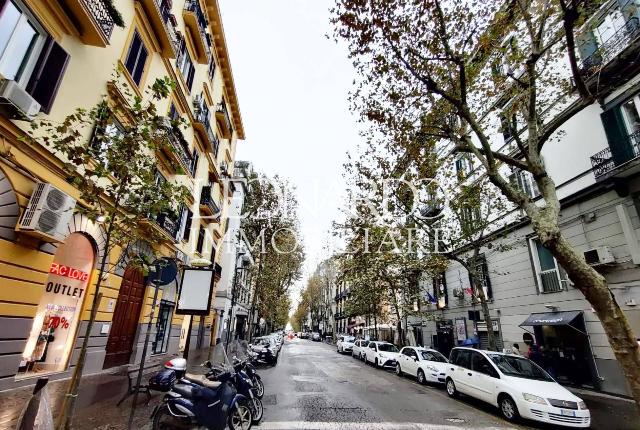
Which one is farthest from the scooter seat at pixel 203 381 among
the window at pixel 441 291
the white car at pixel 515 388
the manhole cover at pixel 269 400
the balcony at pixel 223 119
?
the window at pixel 441 291

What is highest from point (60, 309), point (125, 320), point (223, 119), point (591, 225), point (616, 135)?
point (223, 119)

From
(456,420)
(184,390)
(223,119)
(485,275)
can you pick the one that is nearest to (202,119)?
(223,119)

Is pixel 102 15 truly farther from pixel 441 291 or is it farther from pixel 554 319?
pixel 441 291

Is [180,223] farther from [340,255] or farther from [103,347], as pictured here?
[340,255]

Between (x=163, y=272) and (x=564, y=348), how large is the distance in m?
16.3

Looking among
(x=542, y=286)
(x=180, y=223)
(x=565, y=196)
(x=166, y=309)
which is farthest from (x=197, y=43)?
(x=542, y=286)

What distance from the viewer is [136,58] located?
11852 millimetres

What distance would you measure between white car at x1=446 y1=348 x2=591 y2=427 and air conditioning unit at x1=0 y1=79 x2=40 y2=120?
1282 centimetres

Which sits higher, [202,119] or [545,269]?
[202,119]

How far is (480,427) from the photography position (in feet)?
24.7

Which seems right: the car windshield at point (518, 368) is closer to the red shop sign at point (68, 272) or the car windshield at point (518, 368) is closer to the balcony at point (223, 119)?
the red shop sign at point (68, 272)

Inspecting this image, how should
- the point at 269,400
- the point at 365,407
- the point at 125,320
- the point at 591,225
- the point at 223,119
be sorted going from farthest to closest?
1. the point at 223,119
2. the point at 591,225
3. the point at 125,320
4. the point at 269,400
5. the point at 365,407

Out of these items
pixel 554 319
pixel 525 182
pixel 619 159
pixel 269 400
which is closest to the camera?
→ pixel 269 400

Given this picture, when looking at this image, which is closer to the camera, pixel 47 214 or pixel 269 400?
pixel 47 214
